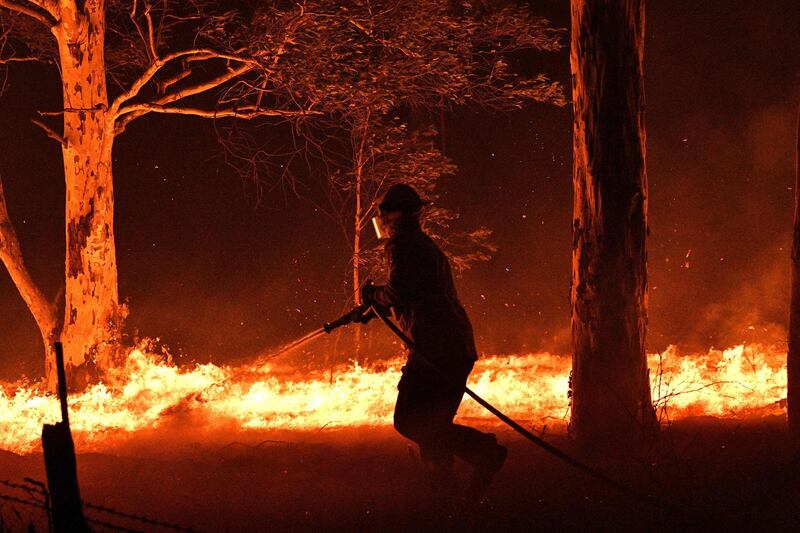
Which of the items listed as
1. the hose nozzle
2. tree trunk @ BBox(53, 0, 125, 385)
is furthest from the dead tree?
the hose nozzle

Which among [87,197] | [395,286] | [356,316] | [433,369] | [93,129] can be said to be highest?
[93,129]

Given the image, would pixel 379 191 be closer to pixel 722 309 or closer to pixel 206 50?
pixel 206 50

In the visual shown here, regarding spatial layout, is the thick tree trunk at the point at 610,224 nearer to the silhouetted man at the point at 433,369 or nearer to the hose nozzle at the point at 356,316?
the silhouetted man at the point at 433,369

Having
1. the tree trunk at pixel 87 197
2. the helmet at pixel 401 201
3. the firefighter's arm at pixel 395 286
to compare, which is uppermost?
the tree trunk at pixel 87 197

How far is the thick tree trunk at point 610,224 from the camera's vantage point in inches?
254

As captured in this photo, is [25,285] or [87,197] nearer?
[87,197]

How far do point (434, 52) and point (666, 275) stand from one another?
223 inches

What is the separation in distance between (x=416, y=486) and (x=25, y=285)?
662 cm

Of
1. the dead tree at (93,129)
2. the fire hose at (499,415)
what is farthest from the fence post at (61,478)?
the dead tree at (93,129)

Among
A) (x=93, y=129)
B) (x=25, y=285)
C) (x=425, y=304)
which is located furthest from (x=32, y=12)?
(x=425, y=304)

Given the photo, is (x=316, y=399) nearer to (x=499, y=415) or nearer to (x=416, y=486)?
(x=416, y=486)

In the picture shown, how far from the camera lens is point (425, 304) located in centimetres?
559

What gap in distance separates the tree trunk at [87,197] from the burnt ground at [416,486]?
276 centimetres

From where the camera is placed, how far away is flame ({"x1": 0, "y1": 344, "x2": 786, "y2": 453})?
845 centimetres
